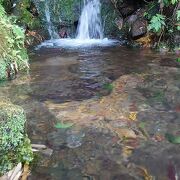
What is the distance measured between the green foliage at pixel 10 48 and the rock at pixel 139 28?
405 cm

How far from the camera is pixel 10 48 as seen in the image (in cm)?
763

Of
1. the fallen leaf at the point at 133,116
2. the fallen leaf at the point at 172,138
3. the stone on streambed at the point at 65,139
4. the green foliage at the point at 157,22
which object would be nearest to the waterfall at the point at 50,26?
the green foliage at the point at 157,22

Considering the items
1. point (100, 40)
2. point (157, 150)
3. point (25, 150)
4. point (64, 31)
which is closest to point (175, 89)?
point (157, 150)

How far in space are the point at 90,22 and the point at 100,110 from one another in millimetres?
6781

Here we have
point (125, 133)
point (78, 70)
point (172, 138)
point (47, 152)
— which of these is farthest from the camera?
point (78, 70)

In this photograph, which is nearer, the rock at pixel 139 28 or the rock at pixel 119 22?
the rock at pixel 139 28

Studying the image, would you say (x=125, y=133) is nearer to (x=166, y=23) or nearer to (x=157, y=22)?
(x=157, y=22)

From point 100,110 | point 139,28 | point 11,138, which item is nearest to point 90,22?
point 139,28

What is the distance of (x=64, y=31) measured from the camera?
12.2 m

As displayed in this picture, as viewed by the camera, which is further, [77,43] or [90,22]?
[90,22]

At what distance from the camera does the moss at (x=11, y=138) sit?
3.92 m

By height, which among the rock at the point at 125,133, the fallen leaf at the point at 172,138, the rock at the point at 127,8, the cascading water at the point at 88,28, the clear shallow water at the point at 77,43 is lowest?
the fallen leaf at the point at 172,138

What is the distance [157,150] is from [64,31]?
27.1ft

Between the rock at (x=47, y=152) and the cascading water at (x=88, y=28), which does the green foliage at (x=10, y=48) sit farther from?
the cascading water at (x=88, y=28)
